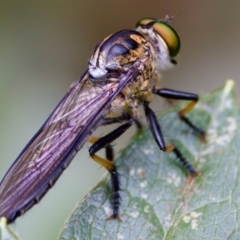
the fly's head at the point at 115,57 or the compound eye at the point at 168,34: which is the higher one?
the fly's head at the point at 115,57

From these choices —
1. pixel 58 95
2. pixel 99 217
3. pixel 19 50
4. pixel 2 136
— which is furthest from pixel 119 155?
pixel 19 50


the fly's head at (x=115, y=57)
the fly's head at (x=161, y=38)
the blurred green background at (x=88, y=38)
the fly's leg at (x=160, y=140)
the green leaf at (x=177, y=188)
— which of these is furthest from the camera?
the blurred green background at (x=88, y=38)

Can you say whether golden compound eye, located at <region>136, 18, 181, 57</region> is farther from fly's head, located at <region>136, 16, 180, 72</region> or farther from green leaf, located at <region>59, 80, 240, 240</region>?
green leaf, located at <region>59, 80, 240, 240</region>

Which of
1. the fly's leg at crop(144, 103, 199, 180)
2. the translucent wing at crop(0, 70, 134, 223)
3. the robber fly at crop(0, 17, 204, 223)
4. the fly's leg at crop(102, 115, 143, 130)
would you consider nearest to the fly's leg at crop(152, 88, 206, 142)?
the robber fly at crop(0, 17, 204, 223)

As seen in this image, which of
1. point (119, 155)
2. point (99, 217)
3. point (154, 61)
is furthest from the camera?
point (154, 61)

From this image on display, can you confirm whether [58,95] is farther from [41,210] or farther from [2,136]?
[41,210]

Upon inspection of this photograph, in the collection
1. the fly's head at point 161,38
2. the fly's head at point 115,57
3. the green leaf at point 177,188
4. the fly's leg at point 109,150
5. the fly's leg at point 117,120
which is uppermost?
the fly's head at point 115,57

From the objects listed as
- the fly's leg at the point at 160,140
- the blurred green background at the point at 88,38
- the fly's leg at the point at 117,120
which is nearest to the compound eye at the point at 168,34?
the fly's leg at the point at 160,140

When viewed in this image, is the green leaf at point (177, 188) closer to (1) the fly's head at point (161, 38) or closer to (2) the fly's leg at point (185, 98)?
(2) the fly's leg at point (185, 98)
